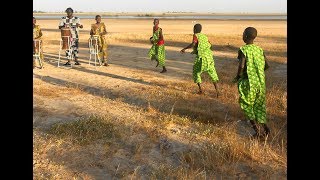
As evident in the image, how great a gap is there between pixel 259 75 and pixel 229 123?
1.53 meters

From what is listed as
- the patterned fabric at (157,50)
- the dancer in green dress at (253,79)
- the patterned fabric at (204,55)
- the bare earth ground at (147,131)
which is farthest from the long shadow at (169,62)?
the dancer in green dress at (253,79)

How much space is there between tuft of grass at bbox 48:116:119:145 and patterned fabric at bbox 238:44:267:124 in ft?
7.68

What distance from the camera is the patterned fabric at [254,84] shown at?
579 cm

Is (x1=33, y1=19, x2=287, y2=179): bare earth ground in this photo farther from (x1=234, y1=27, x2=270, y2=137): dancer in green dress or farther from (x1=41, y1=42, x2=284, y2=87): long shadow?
(x1=41, y1=42, x2=284, y2=87): long shadow

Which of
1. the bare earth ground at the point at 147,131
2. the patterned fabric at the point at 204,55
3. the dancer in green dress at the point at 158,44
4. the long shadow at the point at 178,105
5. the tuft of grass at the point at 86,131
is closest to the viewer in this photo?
the bare earth ground at the point at 147,131

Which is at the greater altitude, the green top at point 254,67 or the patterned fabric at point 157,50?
the patterned fabric at point 157,50

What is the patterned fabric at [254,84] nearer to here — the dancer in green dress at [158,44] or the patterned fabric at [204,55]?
the patterned fabric at [204,55]

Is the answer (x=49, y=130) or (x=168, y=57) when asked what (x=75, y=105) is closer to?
(x=49, y=130)

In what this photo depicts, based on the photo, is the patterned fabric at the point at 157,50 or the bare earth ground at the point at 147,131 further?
the patterned fabric at the point at 157,50

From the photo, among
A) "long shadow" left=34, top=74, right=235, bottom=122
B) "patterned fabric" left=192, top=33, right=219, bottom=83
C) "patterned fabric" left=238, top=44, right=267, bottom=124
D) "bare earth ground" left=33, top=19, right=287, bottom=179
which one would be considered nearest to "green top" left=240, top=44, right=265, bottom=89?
"patterned fabric" left=238, top=44, right=267, bottom=124

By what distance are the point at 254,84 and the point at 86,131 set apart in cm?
302

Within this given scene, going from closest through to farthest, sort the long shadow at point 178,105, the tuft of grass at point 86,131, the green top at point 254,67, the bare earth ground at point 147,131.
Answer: the bare earth ground at point 147,131, the green top at point 254,67, the tuft of grass at point 86,131, the long shadow at point 178,105

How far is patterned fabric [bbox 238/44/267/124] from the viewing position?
579cm

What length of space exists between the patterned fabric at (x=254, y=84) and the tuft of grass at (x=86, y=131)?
7.68 feet
